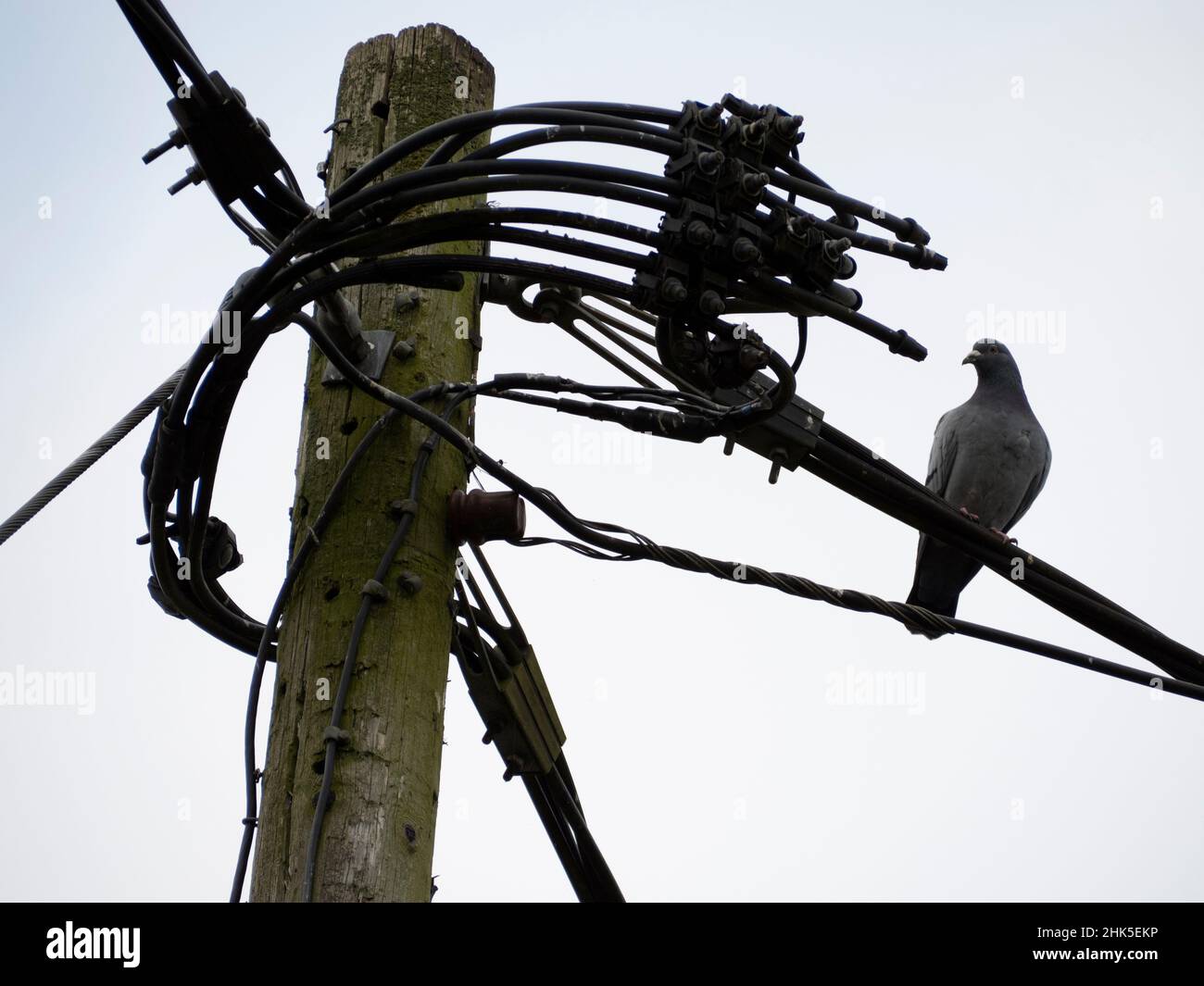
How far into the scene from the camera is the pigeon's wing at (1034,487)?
7.12 metres

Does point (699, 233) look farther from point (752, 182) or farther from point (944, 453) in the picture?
point (944, 453)

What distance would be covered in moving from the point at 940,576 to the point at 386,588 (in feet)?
14.1

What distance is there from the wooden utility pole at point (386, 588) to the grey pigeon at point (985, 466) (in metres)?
3.82

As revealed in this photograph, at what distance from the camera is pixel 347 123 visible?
12.4ft

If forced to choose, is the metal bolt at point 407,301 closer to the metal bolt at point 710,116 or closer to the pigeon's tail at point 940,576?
the metal bolt at point 710,116

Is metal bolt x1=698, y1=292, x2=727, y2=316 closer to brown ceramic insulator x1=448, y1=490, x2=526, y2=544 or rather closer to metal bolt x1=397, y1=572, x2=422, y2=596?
brown ceramic insulator x1=448, y1=490, x2=526, y2=544

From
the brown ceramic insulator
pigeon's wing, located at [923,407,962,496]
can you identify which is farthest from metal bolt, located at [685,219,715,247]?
pigeon's wing, located at [923,407,962,496]

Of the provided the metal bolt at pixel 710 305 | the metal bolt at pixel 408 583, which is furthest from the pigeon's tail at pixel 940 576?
the metal bolt at pixel 408 583

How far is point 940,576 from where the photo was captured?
268 inches

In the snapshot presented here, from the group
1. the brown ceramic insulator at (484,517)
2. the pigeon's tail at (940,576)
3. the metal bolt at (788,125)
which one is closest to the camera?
the metal bolt at (788,125)

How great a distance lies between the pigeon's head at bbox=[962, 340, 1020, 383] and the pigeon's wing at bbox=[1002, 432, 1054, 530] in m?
0.44

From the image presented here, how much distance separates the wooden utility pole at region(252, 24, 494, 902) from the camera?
289 cm

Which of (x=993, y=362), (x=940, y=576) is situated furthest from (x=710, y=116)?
(x=993, y=362)
